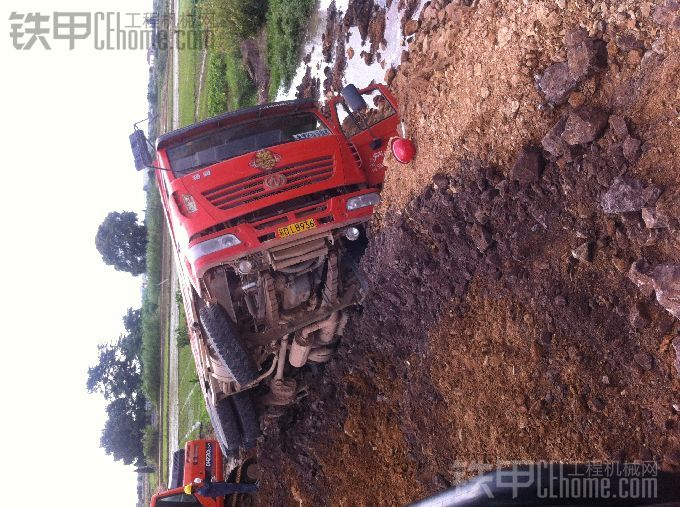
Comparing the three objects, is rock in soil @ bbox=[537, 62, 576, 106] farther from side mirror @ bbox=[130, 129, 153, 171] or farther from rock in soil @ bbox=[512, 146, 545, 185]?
side mirror @ bbox=[130, 129, 153, 171]

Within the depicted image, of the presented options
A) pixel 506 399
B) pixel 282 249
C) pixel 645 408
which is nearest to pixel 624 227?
pixel 645 408

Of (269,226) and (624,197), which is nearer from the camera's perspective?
(624,197)

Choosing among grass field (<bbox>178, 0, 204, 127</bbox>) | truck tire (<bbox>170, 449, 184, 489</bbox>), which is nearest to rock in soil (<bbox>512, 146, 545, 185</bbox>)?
truck tire (<bbox>170, 449, 184, 489</bbox>)

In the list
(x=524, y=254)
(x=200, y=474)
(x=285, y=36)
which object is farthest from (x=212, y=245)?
(x=285, y=36)

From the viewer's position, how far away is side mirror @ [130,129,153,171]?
655 centimetres

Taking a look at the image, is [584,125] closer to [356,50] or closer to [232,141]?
[232,141]

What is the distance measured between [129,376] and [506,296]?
2504cm

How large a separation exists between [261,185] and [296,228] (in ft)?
1.84

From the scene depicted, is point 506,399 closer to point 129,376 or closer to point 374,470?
point 374,470

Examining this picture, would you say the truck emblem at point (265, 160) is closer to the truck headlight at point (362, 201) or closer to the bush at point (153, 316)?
the truck headlight at point (362, 201)

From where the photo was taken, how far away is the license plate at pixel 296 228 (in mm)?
5711

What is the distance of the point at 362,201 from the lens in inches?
234

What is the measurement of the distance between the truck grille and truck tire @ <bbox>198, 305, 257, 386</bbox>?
103cm

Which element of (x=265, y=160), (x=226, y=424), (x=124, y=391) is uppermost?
(x=124, y=391)
